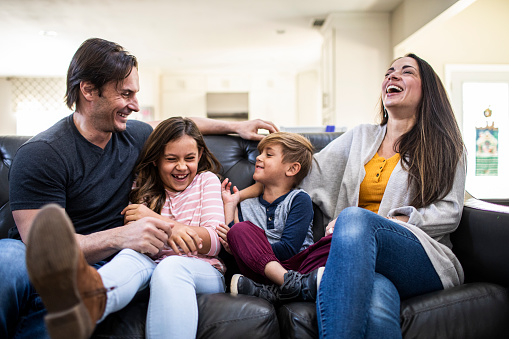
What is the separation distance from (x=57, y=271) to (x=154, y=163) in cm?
77

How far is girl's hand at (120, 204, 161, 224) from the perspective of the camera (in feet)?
4.29

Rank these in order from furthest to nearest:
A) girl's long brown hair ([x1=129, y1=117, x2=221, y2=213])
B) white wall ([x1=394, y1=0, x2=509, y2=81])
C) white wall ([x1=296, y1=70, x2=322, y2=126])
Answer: white wall ([x1=296, y1=70, x2=322, y2=126]) < white wall ([x1=394, y1=0, x2=509, y2=81]) < girl's long brown hair ([x1=129, y1=117, x2=221, y2=213])

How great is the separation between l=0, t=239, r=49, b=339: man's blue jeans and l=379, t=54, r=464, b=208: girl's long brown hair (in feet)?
4.02

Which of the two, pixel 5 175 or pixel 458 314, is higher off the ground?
pixel 5 175

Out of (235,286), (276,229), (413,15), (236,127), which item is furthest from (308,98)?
(235,286)

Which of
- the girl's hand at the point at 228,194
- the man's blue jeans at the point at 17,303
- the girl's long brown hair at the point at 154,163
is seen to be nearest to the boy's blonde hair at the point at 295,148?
the girl's hand at the point at 228,194

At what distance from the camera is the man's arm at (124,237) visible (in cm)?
114

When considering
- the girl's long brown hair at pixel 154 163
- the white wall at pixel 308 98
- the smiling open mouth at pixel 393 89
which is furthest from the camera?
the white wall at pixel 308 98

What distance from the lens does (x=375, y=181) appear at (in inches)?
60.9

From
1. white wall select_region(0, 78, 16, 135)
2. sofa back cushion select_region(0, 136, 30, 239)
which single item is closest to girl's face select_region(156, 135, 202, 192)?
sofa back cushion select_region(0, 136, 30, 239)

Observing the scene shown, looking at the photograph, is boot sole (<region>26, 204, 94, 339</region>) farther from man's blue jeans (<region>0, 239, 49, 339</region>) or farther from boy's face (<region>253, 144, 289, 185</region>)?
boy's face (<region>253, 144, 289, 185</region>)

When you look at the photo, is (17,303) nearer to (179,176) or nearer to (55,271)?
(55,271)

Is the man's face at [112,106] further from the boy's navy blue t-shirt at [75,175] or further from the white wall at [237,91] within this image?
the white wall at [237,91]

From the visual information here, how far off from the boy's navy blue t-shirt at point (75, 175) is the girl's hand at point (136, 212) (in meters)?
0.08
